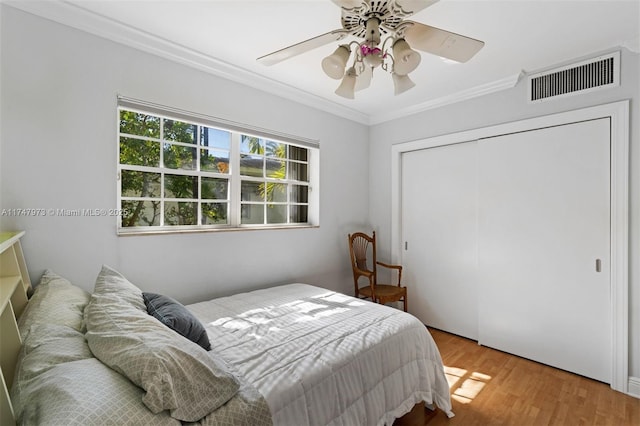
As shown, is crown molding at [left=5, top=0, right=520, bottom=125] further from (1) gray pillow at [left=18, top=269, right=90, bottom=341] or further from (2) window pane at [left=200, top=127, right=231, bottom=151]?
(1) gray pillow at [left=18, top=269, right=90, bottom=341]

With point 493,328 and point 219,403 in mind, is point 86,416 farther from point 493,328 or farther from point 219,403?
point 493,328

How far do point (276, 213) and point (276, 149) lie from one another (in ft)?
2.31

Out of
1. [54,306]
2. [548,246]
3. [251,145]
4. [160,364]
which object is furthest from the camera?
[251,145]

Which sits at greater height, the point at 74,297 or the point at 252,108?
the point at 252,108

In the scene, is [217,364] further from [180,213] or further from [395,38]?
[395,38]

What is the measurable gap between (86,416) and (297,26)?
7.45 ft

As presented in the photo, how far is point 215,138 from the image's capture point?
2.72 m

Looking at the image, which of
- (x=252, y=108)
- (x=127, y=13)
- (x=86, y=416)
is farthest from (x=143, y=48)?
(x=86, y=416)

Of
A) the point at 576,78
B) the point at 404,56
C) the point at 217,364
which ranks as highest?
the point at 576,78

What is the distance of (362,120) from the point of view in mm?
3883

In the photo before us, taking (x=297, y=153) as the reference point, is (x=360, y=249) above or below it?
below

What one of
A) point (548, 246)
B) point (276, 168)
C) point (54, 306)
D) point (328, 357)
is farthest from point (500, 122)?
point (54, 306)

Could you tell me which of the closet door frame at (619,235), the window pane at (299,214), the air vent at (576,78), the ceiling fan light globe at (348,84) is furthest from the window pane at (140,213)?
the closet door frame at (619,235)

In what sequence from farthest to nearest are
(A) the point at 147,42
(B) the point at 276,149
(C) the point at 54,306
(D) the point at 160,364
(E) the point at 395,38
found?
(B) the point at 276,149 → (A) the point at 147,42 → (E) the point at 395,38 → (C) the point at 54,306 → (D) the point at 160,364
